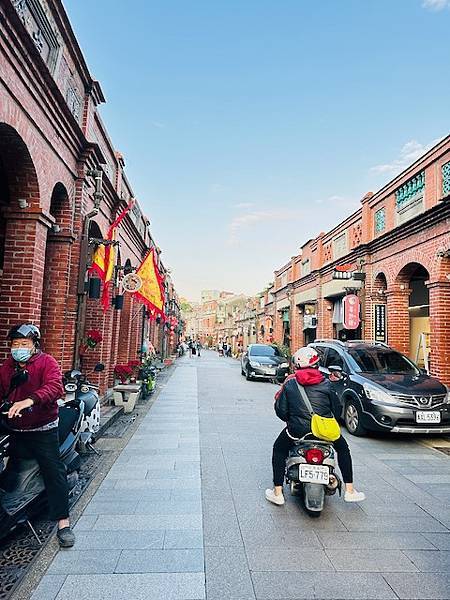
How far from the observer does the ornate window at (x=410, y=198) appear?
9.27 metres

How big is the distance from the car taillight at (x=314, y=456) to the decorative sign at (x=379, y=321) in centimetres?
809

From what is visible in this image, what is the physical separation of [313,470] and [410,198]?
317 inches

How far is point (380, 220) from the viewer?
37.3 feet

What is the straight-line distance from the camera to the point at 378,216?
11.5m

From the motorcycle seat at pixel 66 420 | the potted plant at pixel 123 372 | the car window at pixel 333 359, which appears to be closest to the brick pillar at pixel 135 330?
the potted plant at pixel 123 372

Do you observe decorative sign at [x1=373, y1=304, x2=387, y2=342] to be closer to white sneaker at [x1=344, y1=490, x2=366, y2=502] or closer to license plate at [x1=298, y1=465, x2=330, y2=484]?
white sneaker at [x1=344, y1=490, x2=366, y2=502]

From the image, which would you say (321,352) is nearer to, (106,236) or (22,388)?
(106,236)

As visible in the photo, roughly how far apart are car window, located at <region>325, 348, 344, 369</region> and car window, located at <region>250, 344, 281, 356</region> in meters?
8.43

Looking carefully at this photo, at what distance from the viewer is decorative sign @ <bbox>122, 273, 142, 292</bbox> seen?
8539mm

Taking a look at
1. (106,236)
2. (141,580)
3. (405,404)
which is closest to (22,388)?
(141,580)

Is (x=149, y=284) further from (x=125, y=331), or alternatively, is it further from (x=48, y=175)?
(x=48, y=175)

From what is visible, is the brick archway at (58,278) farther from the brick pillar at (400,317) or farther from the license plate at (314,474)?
the brick pillar at (400,317)

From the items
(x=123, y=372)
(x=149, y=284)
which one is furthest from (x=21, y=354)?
(x=149, y=284)

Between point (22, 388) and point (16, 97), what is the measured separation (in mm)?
3017
